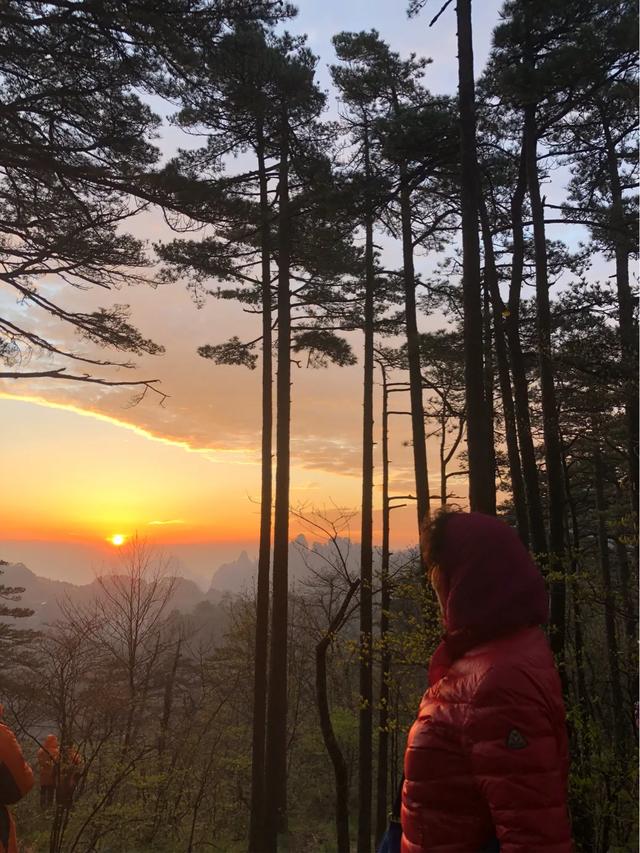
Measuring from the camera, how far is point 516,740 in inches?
46.9

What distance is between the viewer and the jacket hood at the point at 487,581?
138cm

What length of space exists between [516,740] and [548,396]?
23.8 ft

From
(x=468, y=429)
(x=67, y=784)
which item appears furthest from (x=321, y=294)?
(x=67, y=784)

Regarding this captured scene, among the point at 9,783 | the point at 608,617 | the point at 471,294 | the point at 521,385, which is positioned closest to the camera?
the point at 9,783

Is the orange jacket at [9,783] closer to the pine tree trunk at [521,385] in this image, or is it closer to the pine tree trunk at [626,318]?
the pine tree trunk at [626,318]

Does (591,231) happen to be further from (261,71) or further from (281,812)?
(281,812)

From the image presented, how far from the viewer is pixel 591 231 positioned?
10.8 metres

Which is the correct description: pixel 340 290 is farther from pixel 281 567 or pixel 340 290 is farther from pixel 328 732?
pixel 328 732

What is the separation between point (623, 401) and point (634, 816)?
3945mm

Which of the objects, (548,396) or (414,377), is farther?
(414,377)

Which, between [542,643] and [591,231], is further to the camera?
[591,231]

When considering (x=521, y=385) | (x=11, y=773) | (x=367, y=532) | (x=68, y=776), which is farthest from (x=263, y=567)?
(x=11, y=773)

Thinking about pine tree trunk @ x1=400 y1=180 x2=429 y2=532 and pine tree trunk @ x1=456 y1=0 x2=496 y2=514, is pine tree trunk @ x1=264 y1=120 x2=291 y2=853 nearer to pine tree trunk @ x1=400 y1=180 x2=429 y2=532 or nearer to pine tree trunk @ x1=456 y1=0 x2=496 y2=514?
pine tree trunk @ x1=400 y1=180 x2=429 y2=532

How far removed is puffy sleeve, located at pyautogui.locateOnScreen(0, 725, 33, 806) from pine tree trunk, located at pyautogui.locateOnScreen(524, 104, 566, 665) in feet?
17.9
